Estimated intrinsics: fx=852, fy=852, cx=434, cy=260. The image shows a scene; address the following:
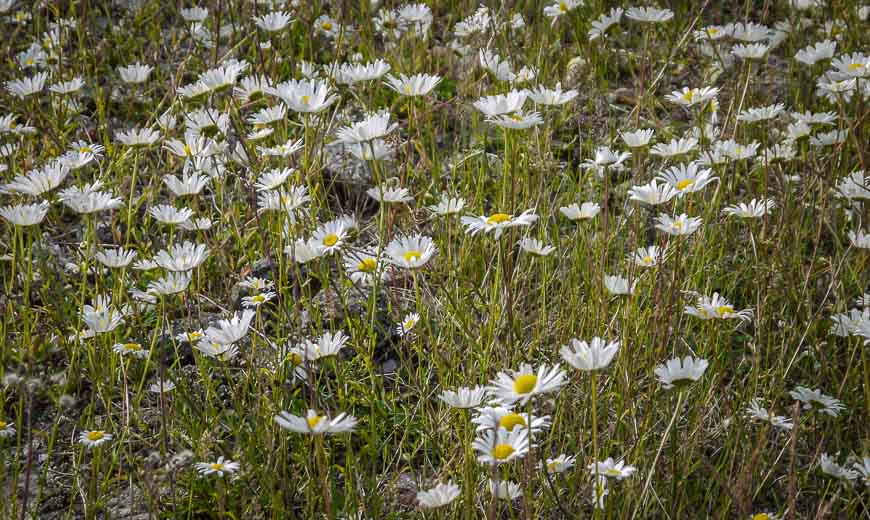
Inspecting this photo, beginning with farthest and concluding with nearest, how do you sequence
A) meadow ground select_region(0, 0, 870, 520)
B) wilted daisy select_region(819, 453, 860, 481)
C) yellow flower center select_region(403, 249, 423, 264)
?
yellow flower center select_region(403, 249, 423, 264), meadow ground select_region(0, 0, 870, 520), wilted daisy select_region(819, 453, 860, 481)

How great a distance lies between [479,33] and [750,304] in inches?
62.9

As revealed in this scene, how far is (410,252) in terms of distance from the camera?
1959 mm

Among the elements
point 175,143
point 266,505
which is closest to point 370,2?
point 175,143

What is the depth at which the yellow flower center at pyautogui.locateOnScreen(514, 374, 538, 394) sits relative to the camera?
1479 mm

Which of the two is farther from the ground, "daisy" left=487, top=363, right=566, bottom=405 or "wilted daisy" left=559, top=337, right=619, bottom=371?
"wilted daisy" left=559, top=337, right=619, bottom=371

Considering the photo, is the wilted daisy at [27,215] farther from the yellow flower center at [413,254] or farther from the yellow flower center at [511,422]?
the yellow flower center at [511,422]

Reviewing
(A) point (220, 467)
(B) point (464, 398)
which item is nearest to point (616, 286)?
(B) point (464, 398)

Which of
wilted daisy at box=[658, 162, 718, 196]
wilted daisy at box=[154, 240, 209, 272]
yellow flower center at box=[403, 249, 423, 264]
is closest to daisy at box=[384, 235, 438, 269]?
yellow flower center at box=[403, 249, 423, 264]

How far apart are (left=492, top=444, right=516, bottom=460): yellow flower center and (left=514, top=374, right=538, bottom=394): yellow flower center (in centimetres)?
11

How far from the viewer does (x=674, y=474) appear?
1.79 metres

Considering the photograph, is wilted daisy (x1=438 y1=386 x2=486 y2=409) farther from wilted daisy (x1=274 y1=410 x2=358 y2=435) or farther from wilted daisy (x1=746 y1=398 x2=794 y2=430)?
wilted daisy (x1=746 y1=398 x2=794 y2=430)

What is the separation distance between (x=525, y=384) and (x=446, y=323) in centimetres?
84

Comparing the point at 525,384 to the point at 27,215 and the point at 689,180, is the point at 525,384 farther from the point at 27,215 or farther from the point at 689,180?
the point at 27,215

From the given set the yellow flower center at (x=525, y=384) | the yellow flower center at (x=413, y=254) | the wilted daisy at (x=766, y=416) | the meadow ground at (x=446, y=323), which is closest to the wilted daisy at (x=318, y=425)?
the meadow ground at (x=446, y=323)
